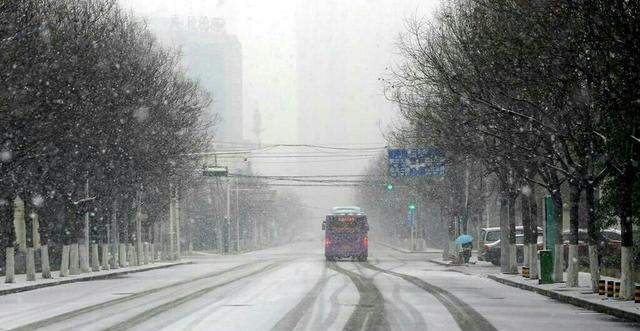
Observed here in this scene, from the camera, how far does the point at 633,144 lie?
23500 mm

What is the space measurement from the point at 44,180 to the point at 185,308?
70.7ft

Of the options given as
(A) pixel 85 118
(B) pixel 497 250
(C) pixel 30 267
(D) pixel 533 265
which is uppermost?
(A) pixel 85 118

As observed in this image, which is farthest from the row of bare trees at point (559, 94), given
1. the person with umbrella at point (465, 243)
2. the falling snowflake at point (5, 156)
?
the person with umbrella at point (465, 243)

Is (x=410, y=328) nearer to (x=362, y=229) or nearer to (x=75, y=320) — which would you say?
(x=75, y=320)

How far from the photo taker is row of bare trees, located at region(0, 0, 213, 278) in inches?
1265

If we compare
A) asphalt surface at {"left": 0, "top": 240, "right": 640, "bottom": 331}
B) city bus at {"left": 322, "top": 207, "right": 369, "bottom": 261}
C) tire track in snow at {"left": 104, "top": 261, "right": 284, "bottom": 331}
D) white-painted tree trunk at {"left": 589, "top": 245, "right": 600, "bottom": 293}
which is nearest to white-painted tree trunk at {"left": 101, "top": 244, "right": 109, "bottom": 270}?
asphalt surface at {"left": 0, "top": 240, "right": 640, "bottom": 331}

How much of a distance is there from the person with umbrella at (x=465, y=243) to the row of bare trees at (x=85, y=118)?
48.7ft

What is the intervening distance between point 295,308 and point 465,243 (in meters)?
35.2

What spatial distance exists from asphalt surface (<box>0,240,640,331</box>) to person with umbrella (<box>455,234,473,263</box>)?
20.7m

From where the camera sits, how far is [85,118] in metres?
39.0

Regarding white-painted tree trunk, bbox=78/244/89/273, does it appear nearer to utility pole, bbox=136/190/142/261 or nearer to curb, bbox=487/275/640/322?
utility pole, bbox=136/190/142/261

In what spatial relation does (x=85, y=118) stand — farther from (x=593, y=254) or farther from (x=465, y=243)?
(x=465, y=243)

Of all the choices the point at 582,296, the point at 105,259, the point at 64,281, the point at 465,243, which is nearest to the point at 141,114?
the point at 105,259

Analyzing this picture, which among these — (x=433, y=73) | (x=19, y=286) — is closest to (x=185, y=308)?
(x=19, y=286)
